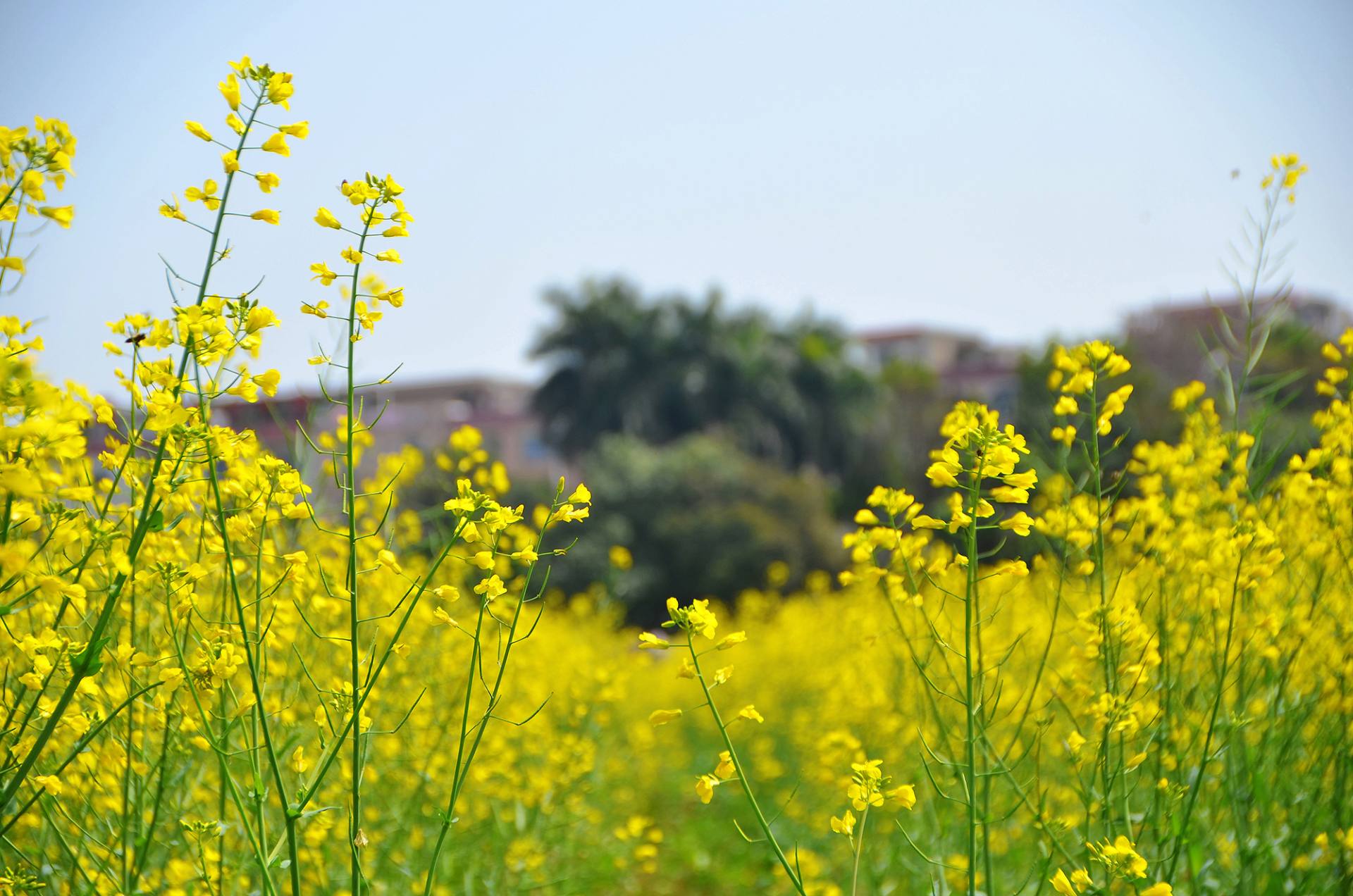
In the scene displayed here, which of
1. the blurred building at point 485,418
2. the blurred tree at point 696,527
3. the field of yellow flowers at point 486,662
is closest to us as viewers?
the field of yellow flowers at point 486,662

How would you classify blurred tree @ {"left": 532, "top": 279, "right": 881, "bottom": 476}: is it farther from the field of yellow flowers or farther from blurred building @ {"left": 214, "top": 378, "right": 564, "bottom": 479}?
the field of yellow flowers

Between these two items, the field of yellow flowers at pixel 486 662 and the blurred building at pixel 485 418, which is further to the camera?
the blurred building at pixel 485 418

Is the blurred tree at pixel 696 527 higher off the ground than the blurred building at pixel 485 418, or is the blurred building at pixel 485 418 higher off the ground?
the blurred building at pixel 485 418

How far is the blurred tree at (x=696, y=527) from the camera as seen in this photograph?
19.8 m

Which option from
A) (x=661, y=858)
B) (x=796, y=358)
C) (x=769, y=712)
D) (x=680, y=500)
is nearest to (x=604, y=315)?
(x=796, y=358)

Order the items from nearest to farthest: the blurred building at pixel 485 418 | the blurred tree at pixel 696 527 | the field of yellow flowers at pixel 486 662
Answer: the field of yellow flowers at pixel 486 662, the blurred tree at pixel 696 527, the blurred building at pixel 485 418

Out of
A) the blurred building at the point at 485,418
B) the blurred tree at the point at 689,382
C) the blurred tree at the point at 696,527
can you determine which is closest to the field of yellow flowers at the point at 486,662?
the blurred building at the point at 485,418

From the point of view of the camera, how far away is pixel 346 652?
302 centimetres

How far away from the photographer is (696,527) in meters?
20.4

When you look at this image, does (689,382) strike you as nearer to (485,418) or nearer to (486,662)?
(485,418)

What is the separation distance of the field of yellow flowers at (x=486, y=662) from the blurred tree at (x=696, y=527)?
47.8 feet

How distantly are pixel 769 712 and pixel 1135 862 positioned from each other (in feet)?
23.1

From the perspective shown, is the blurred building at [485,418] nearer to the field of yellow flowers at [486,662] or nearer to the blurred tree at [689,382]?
the blurred tree at [689,382]

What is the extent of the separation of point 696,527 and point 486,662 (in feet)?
51.1
